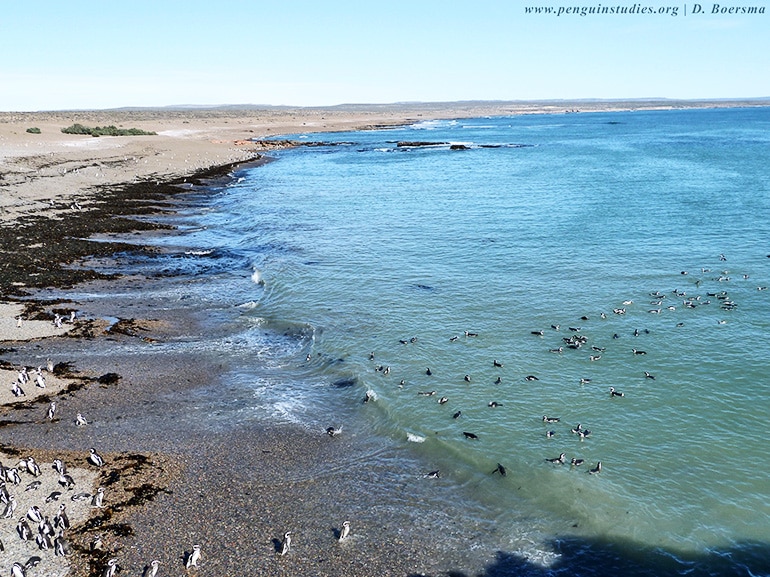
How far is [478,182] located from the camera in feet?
245

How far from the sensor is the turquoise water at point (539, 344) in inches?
657

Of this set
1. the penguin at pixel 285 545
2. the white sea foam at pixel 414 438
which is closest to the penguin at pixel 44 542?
the penguin at pixel 285 545

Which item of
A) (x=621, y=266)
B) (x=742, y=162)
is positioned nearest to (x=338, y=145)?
(x=742, y=162)

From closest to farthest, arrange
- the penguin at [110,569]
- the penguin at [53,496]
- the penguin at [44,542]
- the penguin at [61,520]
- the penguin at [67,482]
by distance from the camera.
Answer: the penguin at [110,569] → the penguin at [44,542] → the penguin at [61,520] → the penguin at [53,496] → the penguin at [67,482]

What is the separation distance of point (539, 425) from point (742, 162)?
8115 centimetres

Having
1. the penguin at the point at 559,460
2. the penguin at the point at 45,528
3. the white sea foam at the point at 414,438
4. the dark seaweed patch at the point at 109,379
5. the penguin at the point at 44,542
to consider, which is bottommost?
the white sea foam at the point at 414,438

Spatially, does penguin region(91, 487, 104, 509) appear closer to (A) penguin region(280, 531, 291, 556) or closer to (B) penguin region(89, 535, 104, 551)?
(B) penguin region(89, 535, 104, 551)

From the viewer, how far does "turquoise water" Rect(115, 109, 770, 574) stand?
16688 millimetres

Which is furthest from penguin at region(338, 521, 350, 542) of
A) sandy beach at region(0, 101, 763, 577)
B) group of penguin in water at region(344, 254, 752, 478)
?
group of penguin in water at region(344, 254, 752, 478)

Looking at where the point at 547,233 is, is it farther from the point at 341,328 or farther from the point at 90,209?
the point at 90,209

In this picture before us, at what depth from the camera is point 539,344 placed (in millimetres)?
26438

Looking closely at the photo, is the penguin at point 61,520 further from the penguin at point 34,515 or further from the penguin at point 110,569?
the penguin at point 110,569

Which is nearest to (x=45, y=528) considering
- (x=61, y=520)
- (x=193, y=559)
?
(x=61, y=520)

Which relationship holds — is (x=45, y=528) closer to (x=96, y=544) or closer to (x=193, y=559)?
(x=96, y=544)
